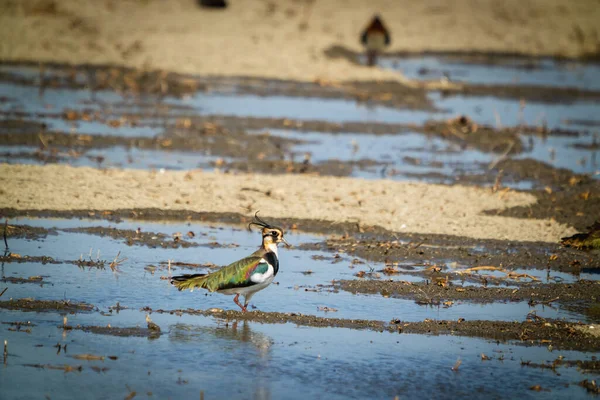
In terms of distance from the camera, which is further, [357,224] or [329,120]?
[329,120]

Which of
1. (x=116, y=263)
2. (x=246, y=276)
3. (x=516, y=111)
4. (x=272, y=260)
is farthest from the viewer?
(x=516, y=111)

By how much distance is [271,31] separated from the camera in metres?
34.2

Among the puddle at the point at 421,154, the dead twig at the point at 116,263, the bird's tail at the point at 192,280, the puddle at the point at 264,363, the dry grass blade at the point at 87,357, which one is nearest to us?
the puddle at the point at 264,363

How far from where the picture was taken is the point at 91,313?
9.02m

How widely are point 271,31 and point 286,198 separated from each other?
21.0 m

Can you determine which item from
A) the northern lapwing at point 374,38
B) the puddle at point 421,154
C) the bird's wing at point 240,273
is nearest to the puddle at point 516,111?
the puddle at point 421,154

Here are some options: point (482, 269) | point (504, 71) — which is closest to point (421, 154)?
point (482, 269)

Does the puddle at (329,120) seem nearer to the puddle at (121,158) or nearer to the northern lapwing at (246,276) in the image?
the puddle at (121,158)

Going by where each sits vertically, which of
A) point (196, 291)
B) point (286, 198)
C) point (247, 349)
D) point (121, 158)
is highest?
point (121, 158)

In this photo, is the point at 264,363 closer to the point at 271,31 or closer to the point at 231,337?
the point at 231,337

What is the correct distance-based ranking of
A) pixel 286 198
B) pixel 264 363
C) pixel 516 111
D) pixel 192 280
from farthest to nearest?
pixel 516 111 < pixel 286 198 < pixel 192 280 < pixel 264 363

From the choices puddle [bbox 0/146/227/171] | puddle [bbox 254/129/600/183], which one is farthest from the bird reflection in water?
puddle [bbox 254/129/600/183]

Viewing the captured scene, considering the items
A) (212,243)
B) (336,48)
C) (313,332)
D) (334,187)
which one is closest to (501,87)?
(336,48)

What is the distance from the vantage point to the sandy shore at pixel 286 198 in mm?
13172
